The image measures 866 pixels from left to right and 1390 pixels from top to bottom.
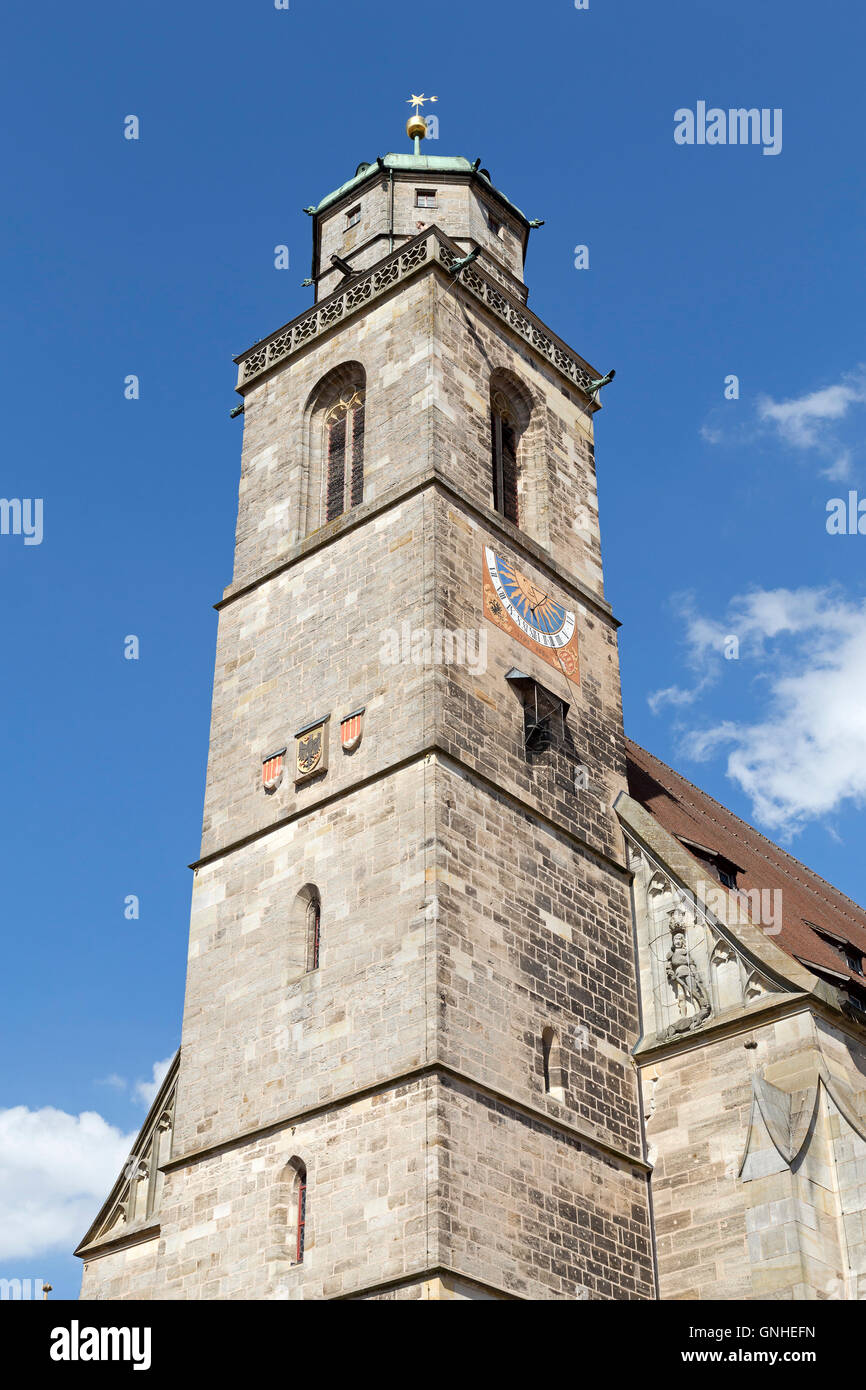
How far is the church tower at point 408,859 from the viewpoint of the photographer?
1507cm

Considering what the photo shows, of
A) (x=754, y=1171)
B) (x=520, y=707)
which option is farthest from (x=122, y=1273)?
(x=520, y=707)

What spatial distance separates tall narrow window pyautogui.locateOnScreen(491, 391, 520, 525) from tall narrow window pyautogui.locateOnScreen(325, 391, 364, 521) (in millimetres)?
1629

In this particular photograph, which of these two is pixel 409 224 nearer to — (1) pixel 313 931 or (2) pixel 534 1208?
(1) pixel 313 931

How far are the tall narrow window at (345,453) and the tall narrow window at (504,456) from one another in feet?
5.35

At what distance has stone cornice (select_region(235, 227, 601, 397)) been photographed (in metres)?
20.9

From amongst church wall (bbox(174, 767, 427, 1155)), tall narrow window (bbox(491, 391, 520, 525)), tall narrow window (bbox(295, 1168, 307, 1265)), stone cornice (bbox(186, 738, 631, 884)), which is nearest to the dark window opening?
stone cornice (bbox(186, 738, 631, 884))

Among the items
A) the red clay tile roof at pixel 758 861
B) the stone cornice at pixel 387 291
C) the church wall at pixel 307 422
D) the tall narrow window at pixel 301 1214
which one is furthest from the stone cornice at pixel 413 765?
the stone cornice at pixel 387 291

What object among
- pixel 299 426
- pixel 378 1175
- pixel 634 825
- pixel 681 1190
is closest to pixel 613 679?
pixel 634 825

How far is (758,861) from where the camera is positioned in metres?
24.3

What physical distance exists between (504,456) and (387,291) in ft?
8.16

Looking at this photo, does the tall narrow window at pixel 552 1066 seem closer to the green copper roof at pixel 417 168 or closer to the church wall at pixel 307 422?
the church wall at pixel 307 422

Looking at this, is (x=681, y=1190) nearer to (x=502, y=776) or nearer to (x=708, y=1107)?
(x=708, y=1107)

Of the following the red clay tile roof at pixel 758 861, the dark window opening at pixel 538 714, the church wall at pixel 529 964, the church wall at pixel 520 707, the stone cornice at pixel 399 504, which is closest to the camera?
the church wall at pixel 529 964

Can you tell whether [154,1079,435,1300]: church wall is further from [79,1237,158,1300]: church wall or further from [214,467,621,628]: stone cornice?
[214,467,621,628]: stone cornice
